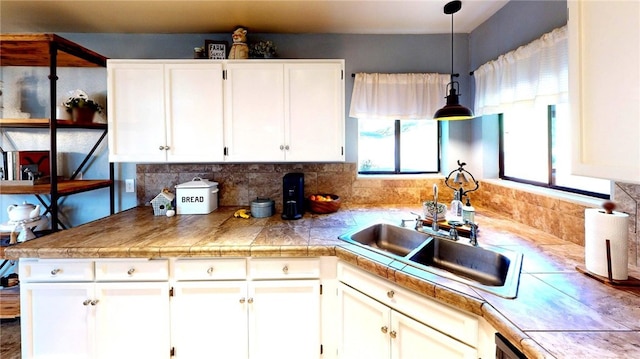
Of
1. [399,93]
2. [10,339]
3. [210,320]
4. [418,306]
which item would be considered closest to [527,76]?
[399,93]

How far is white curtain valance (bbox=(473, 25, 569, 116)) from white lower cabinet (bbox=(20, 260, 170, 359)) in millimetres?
2317

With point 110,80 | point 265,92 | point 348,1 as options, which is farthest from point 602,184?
point 110,80

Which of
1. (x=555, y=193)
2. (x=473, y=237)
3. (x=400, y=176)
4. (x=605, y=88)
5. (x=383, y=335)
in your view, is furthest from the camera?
(x=400, y=176)

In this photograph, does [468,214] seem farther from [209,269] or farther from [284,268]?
[209,269]

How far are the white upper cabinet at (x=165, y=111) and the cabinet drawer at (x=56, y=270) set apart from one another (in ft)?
2.63

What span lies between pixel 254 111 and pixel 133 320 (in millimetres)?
1468

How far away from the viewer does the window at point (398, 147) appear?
2.45 meters

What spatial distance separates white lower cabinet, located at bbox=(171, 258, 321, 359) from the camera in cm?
147

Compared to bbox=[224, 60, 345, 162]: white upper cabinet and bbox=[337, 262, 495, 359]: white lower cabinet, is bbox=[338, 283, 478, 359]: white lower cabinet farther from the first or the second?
bbox=[224, 60, 345, 162]: white upper cabinet

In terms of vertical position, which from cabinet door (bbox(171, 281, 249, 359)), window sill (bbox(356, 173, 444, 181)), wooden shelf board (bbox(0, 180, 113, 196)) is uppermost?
window sill (bbox(356, 173, 444, 181))

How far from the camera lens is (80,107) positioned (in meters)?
2.05

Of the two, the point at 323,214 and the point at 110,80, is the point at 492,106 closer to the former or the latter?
the point at 323,214

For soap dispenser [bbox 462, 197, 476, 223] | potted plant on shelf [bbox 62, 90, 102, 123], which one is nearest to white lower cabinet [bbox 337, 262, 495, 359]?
soap dispenser [bbox 462, 197, 476, 223]

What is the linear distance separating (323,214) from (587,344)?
154 centimetres
